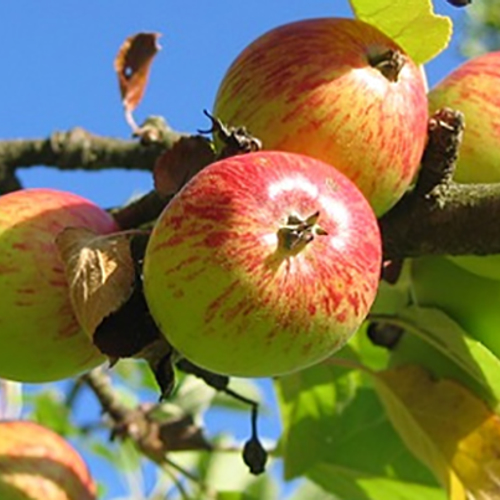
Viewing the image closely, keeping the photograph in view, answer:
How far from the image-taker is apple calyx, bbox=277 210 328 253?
856 millimetres

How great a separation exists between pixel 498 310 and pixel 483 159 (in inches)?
7.7

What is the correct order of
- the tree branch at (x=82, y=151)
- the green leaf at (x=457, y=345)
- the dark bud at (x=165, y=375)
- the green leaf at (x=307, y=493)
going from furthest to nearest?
the green leaf at (x=307, y=493), the tree branch at (x=82, y=151), the green leaf at (x=457, y=345), the dark bud at (x=165, y=375)

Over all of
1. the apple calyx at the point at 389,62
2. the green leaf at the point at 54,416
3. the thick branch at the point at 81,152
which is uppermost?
the apple calyx at the point at 389,62

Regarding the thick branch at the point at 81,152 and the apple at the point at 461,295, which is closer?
the apple at the point at 461,295

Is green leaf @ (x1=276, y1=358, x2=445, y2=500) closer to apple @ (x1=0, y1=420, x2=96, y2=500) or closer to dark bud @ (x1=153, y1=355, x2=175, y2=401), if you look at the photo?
apple @ (x1=0, y1=420, x2=96, y2=500)

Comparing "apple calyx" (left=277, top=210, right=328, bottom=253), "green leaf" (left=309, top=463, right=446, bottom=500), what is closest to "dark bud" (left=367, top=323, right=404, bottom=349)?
"green leaf" (left=309, top=463, right=446, bottom=500)

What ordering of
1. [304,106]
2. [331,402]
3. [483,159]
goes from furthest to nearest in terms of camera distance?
[331,402], [483,159], [304,106]

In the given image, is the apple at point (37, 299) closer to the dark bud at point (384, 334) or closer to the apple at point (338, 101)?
the apple at point (338, 101)

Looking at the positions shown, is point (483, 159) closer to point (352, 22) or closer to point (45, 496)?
point (352, 22)

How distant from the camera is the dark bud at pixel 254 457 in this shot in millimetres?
1250

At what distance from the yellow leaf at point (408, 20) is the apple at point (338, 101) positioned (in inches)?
1.7

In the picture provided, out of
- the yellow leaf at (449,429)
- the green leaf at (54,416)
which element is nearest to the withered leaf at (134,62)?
the yellow leaf at (449,429)

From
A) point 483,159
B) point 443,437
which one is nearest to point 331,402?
point 443,437

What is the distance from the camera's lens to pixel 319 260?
864 millimetres
